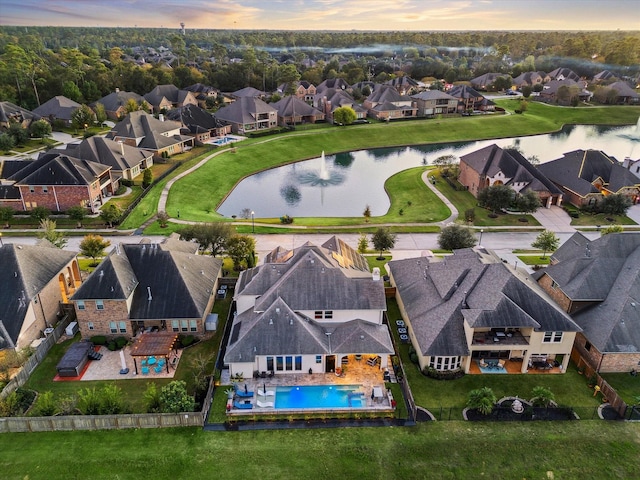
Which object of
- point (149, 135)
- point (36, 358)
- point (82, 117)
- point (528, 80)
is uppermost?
point (528, 80)

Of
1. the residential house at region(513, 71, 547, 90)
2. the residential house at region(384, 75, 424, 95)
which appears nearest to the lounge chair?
the residential house at region(384, 75, 424, 95)

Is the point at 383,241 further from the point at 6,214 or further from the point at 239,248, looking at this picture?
the point at 6,214

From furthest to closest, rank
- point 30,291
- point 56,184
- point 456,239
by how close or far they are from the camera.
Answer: point 56,184 → point 456,239 → point 30,291

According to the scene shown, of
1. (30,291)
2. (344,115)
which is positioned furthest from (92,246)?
(344,115)

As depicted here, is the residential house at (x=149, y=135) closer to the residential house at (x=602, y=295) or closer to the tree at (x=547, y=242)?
the tree at (x=547, y=242)

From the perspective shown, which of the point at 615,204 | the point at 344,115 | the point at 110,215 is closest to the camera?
the point at 110,215

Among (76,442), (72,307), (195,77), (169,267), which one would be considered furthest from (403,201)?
(195,77)

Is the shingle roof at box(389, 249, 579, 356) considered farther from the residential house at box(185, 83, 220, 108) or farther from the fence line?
the residential house at box(185, 83, 220, 108)
